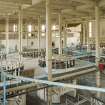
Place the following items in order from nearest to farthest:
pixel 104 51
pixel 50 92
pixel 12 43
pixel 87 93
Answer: pixel 50 92
pixel 87 93
pixel 104 51
pixel 12 43

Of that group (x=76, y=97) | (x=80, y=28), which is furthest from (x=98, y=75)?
(x=80, y=28)

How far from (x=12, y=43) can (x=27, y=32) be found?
7.90 feet

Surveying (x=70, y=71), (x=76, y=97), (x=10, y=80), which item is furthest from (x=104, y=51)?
(x=10, y=80)

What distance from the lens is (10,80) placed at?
317 inches

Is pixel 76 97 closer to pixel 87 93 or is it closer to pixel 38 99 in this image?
pixel 87 93

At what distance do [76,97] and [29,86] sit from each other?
18.2 ft

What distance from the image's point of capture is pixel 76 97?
1267cm

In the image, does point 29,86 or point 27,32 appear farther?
point 27,32

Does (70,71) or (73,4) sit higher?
(73,4)

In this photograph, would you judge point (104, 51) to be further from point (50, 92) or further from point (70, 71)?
point (50, 92)

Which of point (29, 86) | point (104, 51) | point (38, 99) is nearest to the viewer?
point (29, 86)

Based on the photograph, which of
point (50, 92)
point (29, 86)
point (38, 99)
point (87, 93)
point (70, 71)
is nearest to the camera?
point (29, 86)

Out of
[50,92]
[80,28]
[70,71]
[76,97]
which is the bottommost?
[76,97]

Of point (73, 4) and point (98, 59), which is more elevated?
point (73, 4)
